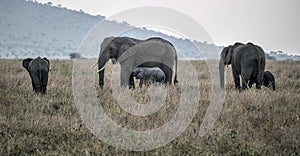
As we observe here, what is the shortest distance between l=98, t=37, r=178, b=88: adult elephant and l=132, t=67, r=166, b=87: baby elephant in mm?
240

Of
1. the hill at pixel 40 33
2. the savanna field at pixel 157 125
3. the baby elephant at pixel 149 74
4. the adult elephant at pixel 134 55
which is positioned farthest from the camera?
the hill at pixel 40 33

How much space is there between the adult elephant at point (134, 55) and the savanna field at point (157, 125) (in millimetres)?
3144

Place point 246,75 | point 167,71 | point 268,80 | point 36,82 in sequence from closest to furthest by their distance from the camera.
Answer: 1. point 36,82
2. point 246,75
3. point 268,80
4. point 167,71

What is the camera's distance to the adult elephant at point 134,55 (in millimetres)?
14914

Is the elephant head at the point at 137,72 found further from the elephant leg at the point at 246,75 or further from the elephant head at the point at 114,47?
the elephant leg at the point at 246,75

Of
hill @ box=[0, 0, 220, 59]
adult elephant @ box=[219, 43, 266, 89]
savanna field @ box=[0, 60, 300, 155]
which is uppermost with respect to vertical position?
hill @ box=[0, 0, 220, 59]

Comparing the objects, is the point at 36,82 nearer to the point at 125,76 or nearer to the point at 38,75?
the point at 38,75

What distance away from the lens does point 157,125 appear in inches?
331

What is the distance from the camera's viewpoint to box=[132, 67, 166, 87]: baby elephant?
15391 mm

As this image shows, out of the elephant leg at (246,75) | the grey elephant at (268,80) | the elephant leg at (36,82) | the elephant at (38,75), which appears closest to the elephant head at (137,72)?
the elephant leg at (246,75)

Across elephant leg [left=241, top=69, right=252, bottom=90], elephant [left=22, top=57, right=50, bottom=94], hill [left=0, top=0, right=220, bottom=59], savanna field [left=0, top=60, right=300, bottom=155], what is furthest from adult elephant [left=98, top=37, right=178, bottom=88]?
hill [left=0, top=0, right=220, bottom=59]

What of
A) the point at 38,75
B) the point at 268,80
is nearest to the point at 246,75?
the point at 268,80

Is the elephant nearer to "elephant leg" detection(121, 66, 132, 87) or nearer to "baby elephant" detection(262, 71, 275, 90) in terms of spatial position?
"elephant leg" detection(121, 66, 132, 87)

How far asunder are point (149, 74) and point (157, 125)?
717 centimetres
